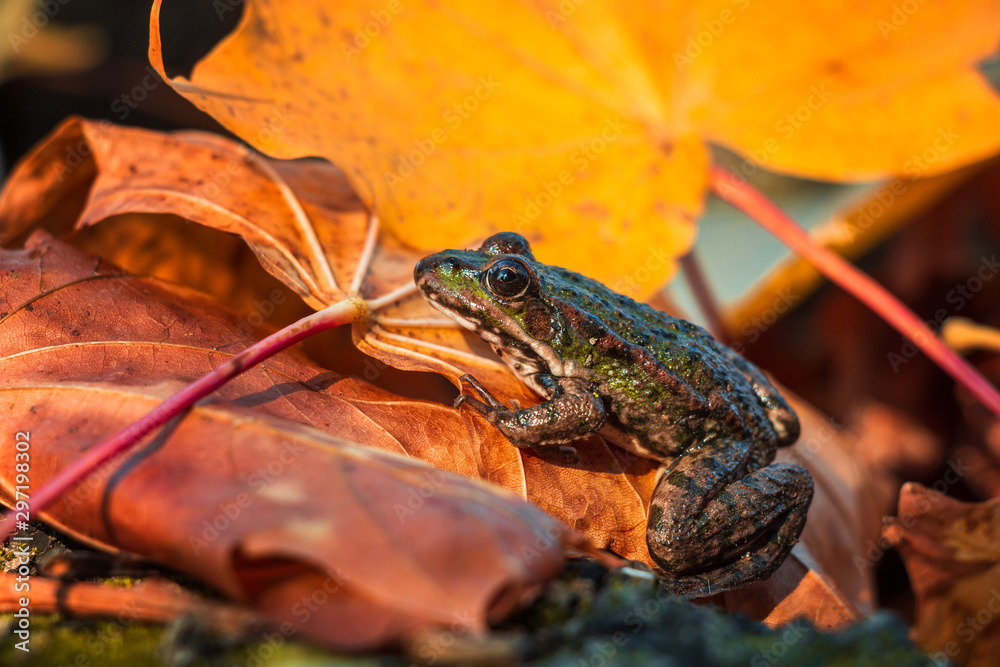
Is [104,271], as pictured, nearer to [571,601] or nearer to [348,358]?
[348,358]

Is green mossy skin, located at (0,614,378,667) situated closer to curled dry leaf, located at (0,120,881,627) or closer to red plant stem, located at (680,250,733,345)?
curled dry leaf, located at (0,120,881,627)

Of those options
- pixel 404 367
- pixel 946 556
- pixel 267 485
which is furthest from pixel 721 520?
pixel 267 485

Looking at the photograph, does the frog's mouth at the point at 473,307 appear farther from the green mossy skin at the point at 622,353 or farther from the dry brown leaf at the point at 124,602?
the dry brown leaf at the point at 124,602

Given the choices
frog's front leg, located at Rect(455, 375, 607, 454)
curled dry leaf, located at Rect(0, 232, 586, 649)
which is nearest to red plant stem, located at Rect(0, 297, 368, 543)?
curled dry leaf, located at Rect(0, 232, 586, 649)

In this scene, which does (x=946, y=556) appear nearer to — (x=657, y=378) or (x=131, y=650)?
(x=657, y=378)

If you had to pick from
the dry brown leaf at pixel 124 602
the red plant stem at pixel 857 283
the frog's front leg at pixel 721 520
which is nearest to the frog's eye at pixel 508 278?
the frog's front leg at pixel 721 520

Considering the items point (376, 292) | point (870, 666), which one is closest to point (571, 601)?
point (870, 666)
